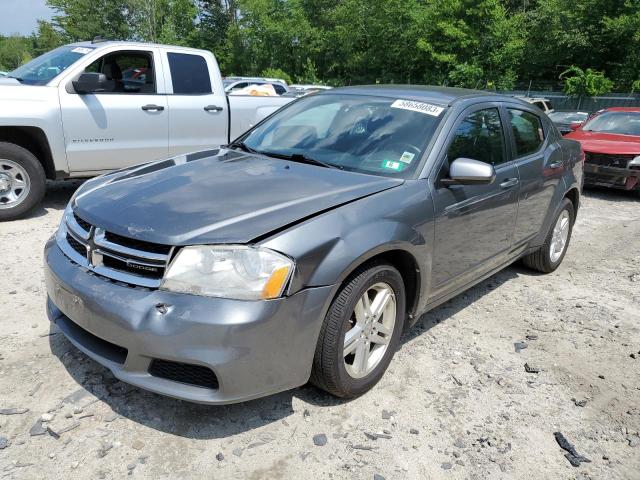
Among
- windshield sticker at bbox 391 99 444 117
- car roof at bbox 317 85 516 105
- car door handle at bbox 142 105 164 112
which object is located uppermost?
car roof at bbox 317 85 516 105

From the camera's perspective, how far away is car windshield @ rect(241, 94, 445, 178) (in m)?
3.36

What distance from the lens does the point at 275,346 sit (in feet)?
7.97

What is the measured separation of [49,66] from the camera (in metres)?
6.27

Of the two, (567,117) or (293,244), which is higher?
(293,244)

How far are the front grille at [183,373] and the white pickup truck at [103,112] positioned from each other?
164 inches

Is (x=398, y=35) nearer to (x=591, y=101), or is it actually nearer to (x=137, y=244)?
(x=591, y=101)

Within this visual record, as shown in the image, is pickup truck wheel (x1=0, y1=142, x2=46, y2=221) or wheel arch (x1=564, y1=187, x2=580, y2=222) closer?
wheel arch (x1=564, y1=187, x2=580, y2=222)

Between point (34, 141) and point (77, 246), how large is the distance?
373cm

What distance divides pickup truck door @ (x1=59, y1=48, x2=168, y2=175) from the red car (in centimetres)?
655

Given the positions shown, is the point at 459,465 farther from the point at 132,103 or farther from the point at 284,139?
the point at 132,103

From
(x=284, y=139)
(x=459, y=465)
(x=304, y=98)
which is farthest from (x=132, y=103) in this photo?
(x=459, y=465)

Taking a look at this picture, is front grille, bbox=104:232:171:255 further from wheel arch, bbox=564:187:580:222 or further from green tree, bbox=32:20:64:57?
green tree, bbox=32:20:64:57

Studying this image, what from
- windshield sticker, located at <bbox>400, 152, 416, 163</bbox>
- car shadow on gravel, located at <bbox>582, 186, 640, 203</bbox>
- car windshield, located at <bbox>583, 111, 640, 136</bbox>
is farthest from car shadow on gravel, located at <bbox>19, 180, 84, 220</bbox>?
car windshield, located at <bbox>583, 111, 640, 136</bbox>

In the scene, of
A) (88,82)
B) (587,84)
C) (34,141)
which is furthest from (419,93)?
(587,84)
